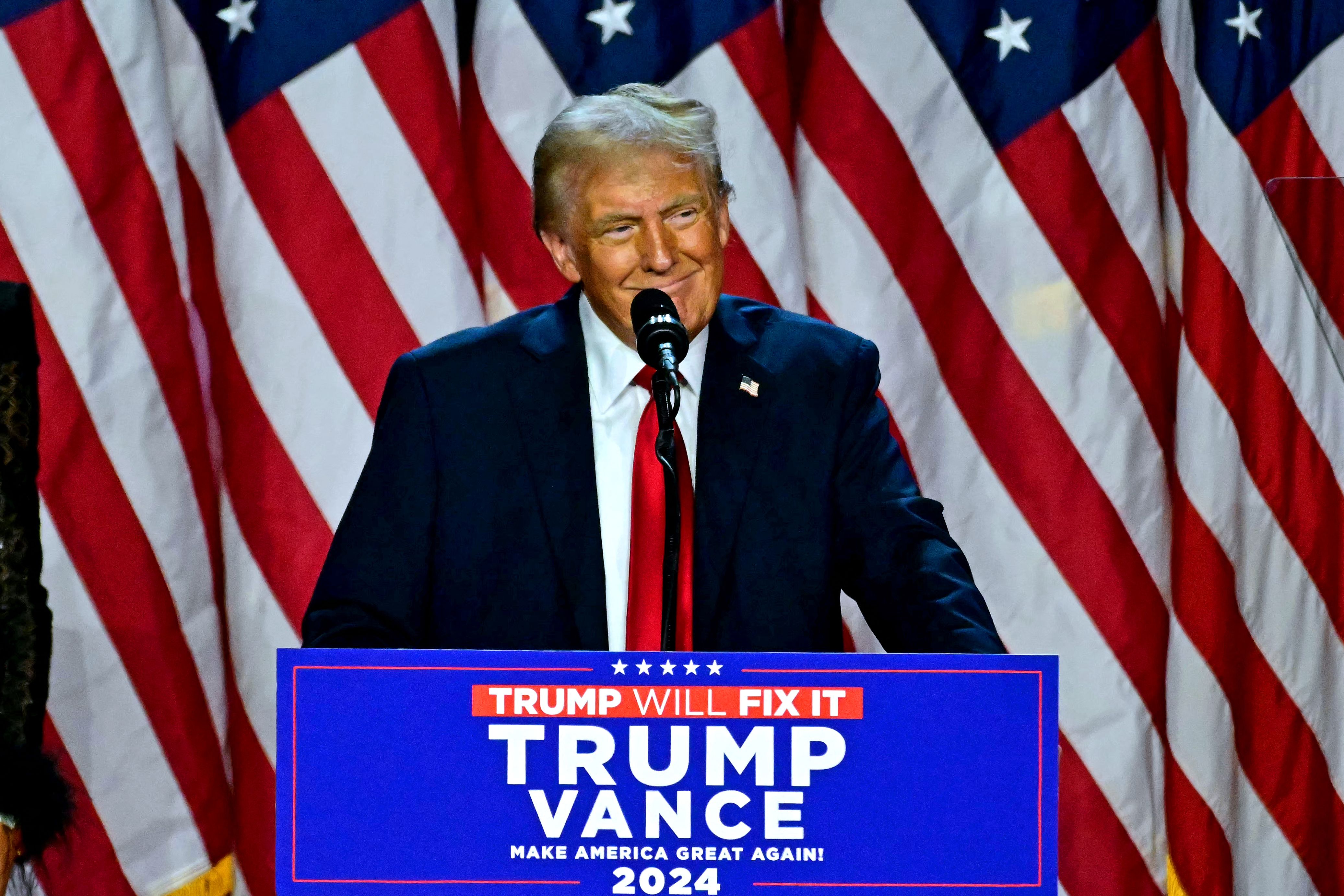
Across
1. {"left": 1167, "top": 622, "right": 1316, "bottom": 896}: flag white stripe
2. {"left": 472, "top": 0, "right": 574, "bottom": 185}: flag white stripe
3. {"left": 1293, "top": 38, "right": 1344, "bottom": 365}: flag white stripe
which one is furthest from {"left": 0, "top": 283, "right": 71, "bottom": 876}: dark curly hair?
{"left": 1293, "top": 38, "right": 1344, "bottom": 365}: flag white stripe

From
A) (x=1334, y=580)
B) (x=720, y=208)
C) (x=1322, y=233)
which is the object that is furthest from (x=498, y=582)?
(x=1334, y=580)

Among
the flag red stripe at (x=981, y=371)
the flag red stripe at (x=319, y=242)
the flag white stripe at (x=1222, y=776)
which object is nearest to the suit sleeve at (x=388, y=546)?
the flag red stripe at (x=319, y=242)

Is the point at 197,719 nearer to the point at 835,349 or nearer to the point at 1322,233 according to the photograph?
the point at 835,349

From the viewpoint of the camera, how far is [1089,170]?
3010mm

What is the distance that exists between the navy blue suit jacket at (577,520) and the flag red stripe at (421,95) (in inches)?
39.3

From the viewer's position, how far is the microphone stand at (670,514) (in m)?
1.29

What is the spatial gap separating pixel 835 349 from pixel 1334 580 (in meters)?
1.62

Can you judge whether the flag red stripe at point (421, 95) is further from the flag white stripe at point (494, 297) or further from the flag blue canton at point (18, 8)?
the flag blue canton at point (18, 8)

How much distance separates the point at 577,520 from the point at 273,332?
1209 millimetres

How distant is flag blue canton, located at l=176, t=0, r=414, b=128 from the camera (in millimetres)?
2789

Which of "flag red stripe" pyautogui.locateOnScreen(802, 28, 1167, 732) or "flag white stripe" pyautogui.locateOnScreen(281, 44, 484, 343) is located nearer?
"flag white stripe" pyautogui.locateOnScreen(281, 44, 484, 343)

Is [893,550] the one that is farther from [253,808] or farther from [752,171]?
[253,808]

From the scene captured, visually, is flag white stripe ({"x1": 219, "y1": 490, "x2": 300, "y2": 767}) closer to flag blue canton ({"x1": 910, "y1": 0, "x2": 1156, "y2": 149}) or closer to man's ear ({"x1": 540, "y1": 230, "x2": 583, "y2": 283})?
man's ear ({"x1": 540, "y1": 230, "x2": 583, "y2": 283})

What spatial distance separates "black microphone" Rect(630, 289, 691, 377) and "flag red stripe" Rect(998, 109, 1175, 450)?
175 centimetres
